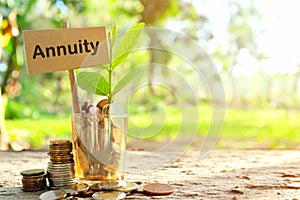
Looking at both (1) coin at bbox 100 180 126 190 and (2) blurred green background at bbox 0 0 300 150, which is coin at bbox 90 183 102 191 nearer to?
(1) coin at bbox 100 180 126 190

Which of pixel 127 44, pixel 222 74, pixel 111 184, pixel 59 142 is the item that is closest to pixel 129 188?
pixel 111 184

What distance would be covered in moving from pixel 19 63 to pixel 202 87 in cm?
135

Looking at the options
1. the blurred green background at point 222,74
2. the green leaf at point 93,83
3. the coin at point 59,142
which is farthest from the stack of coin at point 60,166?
the blurred green background at point 222,74

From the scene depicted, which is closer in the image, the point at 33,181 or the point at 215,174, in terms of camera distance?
the point at 33,181

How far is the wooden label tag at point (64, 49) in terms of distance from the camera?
685mm

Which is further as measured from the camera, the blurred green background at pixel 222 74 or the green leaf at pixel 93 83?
the blurred green background at pixel 222 74

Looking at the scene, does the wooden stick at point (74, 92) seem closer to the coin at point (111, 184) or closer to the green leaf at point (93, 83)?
the green leaf at point (93, 83)

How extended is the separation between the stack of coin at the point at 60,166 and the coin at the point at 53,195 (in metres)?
0.05

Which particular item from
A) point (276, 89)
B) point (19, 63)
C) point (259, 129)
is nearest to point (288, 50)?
point (276, 89)

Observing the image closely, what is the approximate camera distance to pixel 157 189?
67 centimetres

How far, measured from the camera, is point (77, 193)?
0.63 m

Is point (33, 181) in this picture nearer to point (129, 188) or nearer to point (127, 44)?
point (129, 188)

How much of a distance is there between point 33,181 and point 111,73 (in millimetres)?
224

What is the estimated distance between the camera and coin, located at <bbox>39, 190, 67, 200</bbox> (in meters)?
0.60
